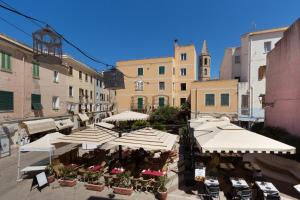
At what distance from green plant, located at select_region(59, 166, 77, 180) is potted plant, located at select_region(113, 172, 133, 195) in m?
2.16

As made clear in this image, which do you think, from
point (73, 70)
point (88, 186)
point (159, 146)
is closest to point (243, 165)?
point (159, 146)

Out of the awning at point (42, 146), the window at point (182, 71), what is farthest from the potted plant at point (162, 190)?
the window at point (182, 71)

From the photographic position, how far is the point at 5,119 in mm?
15219

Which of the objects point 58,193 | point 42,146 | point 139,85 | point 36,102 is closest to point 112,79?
point 42,146

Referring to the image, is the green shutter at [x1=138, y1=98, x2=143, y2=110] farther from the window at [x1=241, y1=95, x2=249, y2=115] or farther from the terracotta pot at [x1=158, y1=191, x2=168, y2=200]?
the terracotta pot at [x1=158, y1=191, x2=168, y2=200]

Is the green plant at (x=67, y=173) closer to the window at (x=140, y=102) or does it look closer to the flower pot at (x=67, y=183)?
the flower pot at (x=67, y=183)

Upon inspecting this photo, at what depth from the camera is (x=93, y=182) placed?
27.2 feet

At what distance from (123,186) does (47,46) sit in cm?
592

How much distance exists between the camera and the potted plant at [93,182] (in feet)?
26.6

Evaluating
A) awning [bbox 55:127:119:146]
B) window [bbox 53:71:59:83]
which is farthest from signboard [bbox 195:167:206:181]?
window [bbox 53:71:59:83]

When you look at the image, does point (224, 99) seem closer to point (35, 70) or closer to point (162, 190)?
point (162, 190)

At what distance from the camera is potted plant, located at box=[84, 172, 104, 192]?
8109mm

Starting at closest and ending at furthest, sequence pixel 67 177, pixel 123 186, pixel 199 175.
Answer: pixel 199 175
pixel 123 186
pixel 67 177

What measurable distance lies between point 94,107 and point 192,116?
16.7m
